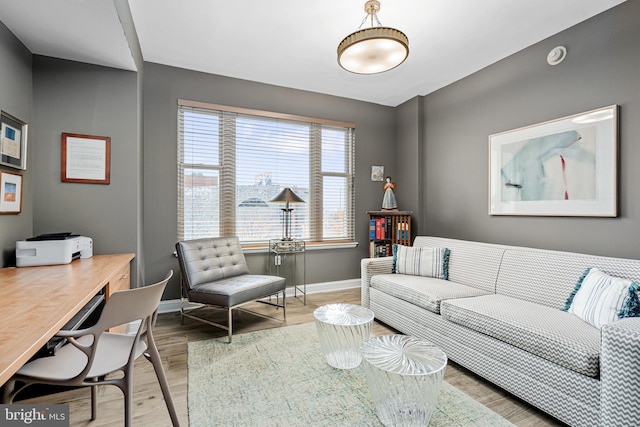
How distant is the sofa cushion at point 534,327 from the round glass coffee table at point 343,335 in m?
0.70

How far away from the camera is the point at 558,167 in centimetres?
268

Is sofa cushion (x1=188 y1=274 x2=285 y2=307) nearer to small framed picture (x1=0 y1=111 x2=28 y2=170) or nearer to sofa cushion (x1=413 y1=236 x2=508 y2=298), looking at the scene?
small framed picture (x1=0 y1=111 x2=28 y2=170)

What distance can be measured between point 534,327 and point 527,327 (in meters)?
0.04

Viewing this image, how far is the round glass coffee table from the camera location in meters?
2.07

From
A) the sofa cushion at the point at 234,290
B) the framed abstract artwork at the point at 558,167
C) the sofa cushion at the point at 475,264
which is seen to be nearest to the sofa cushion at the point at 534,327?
the sofa cushion at the point at 475,264

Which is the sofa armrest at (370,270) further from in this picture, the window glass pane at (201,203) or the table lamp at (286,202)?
the window glass pane at (201,203)

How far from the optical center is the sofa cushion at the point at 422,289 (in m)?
2.47

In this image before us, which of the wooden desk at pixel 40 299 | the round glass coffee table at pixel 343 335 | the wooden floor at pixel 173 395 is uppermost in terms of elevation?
the wooden desk at pixel 40 299

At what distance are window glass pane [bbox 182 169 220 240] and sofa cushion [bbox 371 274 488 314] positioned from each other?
199cm

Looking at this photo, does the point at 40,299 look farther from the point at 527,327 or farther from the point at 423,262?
the point at 423,262

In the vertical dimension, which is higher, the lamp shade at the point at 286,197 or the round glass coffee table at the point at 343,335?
the lamp shade at the point at 286,197

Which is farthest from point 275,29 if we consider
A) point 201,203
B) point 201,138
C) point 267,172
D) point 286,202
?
point 201,203

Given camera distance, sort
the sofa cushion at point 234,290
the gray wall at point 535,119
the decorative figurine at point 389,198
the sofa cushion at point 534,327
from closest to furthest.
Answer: the sofa cushion at point 534,327, the gray wall at point 535,119, the sofa cushion at point 234,290, the decorative figurine at point 389,198

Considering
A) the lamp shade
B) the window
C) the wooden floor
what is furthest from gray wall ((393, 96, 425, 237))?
the wooden floor
